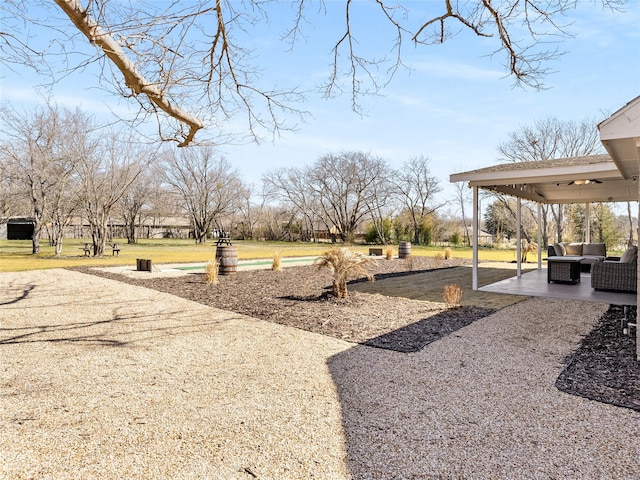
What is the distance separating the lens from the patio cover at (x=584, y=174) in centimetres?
360

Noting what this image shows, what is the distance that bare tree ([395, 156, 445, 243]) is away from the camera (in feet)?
102

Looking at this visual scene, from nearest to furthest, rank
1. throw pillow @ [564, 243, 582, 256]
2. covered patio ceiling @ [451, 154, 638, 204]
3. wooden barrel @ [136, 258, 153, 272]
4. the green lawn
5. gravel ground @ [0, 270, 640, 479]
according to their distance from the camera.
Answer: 1. gravel ground @ [0, 270, 640, 479]
2. covered patio ceiling @ [451, 154, 638, 204]
3. wooden barrel @ [136, 258, 153, 272]
4. throw pillow @ [564, 243, 582, 256]
5. the green lawn

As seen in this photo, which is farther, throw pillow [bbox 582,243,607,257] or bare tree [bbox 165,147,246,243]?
bare tree [bbox 165,147,246,243]

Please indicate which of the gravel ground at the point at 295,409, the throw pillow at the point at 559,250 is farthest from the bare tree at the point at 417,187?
the gravel ground at the point at 295,409

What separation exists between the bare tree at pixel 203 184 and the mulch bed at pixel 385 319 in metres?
23.7

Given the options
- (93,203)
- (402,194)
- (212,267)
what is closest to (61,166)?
(93,203)

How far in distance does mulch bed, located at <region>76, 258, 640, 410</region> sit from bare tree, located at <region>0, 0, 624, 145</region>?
278 cm

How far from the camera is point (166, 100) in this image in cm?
382

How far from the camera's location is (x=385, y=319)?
546 cm

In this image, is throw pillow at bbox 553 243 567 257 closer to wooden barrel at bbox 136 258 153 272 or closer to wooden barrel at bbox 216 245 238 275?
wooden barrel at bbox 216 245 238 275

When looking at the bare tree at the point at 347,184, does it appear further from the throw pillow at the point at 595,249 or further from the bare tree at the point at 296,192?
the throw pillow at the point at 595,249

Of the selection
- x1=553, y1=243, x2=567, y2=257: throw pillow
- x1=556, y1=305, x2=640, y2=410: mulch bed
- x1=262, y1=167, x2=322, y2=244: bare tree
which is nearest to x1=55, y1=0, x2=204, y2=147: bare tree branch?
x1=556, y1=305, x2=640, y2=410: mulch bed

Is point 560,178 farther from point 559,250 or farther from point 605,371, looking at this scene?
point 559,250

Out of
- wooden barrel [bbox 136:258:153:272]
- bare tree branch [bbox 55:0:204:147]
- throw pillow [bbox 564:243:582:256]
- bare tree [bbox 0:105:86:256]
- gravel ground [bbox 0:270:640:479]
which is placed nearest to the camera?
gravel ground [bbox 0:270:640:479]
